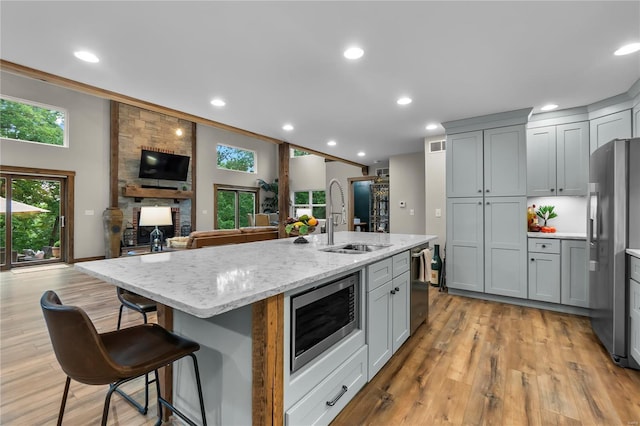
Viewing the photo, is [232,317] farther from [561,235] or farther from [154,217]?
[154,217]

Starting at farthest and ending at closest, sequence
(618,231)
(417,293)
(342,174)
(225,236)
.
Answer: (342,174) → (225,236) → (417,293) → (618,231)

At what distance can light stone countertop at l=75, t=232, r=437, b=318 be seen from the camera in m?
1.01

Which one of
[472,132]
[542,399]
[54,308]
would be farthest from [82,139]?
[542,399]

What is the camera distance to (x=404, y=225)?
6793mm

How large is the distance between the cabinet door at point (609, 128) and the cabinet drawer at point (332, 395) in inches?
141

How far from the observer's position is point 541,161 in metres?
3.76

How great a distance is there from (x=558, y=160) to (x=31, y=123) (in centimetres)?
893

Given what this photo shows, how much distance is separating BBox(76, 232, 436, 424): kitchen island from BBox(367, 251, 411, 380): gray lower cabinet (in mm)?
435

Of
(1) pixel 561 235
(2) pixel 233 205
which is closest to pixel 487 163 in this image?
(1) pixel 561 235

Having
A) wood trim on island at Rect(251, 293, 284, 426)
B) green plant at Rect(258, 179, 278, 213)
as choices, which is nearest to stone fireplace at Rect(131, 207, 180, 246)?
green plant at Rect(258, 179, 278, 213)

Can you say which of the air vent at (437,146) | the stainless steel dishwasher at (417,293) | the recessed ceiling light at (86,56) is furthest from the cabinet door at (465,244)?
the recessed ceiling light at (86,56)

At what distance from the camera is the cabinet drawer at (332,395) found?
1337 millimetres

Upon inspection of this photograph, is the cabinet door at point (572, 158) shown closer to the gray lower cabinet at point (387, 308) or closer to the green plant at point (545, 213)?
the green plant at point (545, 213)

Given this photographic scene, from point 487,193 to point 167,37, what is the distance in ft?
12.6
